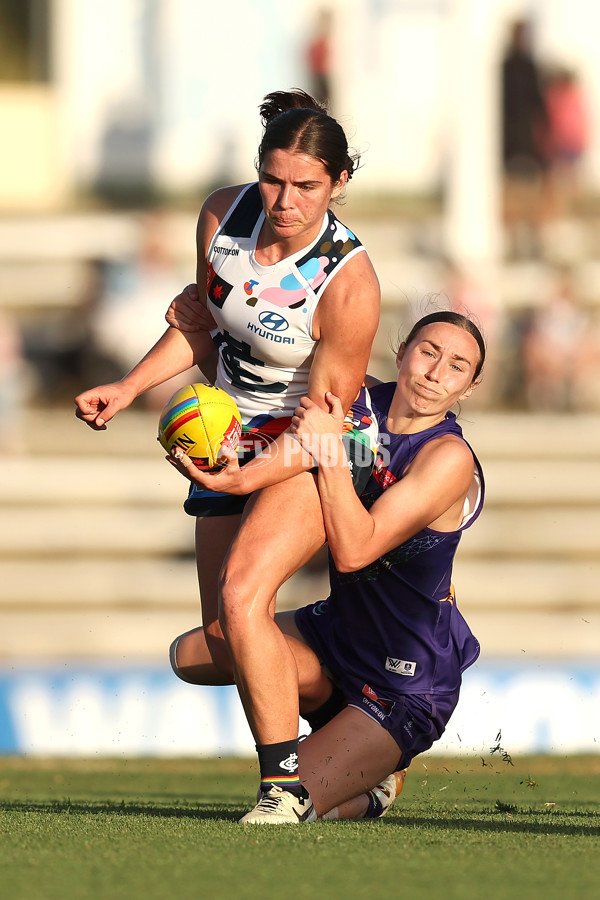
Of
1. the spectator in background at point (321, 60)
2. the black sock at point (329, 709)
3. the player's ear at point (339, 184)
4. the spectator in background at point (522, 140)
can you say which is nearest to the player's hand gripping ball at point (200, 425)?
the player's ear at point (339, 184)

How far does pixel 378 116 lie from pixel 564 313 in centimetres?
488

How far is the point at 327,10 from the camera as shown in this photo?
655 inches

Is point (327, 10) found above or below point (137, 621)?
above

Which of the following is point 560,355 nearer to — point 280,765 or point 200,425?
point 200,425

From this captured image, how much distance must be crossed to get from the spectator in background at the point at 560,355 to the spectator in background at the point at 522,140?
148cm

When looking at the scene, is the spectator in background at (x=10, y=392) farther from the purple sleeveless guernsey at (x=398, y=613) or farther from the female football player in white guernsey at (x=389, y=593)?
the purple sleeveless guernsey at (x=398, y=613)

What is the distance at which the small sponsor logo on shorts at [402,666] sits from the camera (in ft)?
16.9

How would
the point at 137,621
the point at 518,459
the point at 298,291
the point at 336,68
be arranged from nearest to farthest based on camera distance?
the point at 298,291 < the point at 137,621 < the point at 518,459 < the point at 336,68

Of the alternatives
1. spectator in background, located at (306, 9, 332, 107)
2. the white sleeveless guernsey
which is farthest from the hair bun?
spectator in background, located at (306, 9, 332, 107)

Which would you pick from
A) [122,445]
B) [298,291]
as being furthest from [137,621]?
[298,291]

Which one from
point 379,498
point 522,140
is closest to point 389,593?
point 379,498

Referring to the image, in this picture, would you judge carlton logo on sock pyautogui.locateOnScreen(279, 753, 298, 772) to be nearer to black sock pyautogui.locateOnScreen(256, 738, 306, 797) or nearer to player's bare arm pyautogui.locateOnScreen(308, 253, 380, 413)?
black sock pyautogui.locateOnScreen(256, 738, 306, 797)

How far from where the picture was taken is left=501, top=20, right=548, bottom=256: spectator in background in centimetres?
1451

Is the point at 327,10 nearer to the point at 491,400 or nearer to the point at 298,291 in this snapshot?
the point at 491,400
